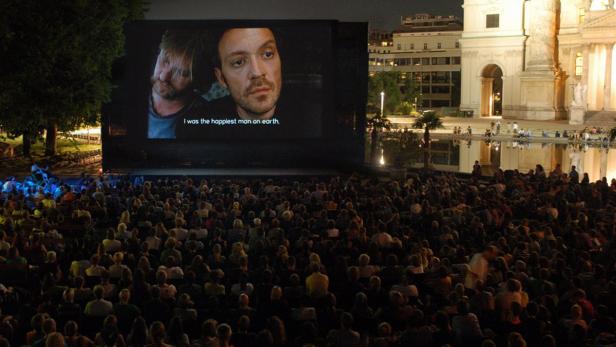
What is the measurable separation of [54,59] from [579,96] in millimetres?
49140

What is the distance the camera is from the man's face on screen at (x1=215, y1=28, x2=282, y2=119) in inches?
1186

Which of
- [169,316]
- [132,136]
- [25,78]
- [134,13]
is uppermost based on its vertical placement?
[134,13]

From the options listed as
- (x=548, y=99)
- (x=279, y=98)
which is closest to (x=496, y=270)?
(x=279, y=98)

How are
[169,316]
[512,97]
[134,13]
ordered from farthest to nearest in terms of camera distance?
1. [512,97]
2. [134,13]
3. [169,316]

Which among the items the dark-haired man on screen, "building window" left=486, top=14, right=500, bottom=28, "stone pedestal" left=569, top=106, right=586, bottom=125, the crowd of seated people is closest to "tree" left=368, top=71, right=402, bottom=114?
"building window" left=486, top=14, right=500, bottom=28

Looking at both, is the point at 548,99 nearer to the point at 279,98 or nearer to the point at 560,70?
the point at 560,70

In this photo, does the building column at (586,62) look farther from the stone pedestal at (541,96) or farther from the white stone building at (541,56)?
the stone pedestal at (541,96)

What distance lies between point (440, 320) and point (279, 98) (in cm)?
2223

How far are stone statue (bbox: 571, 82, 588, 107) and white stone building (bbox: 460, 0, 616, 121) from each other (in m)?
0.09

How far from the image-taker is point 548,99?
77562mm

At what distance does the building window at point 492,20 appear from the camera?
280ft

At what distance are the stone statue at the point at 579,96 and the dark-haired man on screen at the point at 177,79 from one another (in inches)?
1837

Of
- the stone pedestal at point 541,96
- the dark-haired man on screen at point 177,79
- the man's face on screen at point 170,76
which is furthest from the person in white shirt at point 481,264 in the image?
the stone pedestal at point 541,96

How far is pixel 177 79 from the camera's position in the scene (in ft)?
99.9
